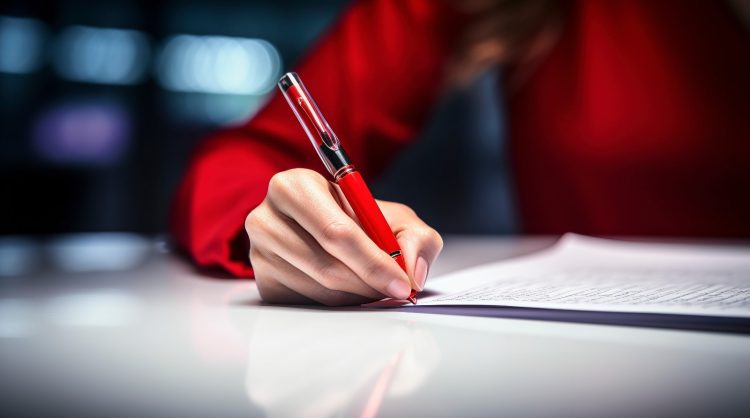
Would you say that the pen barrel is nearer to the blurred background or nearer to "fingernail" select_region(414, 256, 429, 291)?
"fingernail" select_region(414, 256, 429, 291)

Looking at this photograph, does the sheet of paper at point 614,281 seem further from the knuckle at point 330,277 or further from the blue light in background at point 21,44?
the blue light in background at point 21,44

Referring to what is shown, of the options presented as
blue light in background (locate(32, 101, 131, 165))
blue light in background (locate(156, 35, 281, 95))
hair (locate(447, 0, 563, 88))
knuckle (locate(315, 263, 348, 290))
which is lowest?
blue light in background (locate(32, 101, 131, 165))

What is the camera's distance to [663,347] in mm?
287

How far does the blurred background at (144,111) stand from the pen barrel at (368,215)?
248 cm

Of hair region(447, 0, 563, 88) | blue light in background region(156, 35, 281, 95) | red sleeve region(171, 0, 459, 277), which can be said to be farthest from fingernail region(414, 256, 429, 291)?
blue light in background region(156, 35, 281, 95)

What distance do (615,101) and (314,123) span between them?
0.72 metres

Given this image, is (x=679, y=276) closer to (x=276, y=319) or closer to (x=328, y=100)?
(x=276, y=319)

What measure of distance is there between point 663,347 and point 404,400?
0.14 metres

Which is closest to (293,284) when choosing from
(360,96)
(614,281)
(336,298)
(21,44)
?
(336,298)

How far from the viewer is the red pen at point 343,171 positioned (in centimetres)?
36

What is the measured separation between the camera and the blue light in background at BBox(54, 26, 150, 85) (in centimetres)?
296

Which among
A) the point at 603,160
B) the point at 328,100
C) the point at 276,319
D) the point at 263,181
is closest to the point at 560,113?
the point at 603,160

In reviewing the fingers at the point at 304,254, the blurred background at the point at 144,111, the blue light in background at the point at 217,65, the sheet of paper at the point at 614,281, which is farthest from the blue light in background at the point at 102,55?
the fingers at the point at 304,254

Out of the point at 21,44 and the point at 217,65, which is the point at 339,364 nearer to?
the point at 217,65
